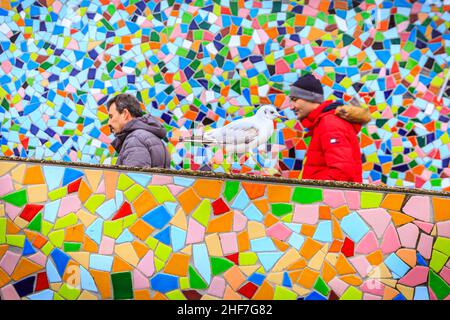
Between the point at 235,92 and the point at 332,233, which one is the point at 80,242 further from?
the point at 235,92

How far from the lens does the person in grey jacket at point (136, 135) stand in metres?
2.69

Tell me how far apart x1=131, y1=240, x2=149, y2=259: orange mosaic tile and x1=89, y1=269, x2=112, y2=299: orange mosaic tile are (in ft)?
0.36

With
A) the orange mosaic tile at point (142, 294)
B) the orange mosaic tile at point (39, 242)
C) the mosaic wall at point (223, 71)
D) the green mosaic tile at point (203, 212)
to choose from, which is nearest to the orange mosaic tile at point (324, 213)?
the green mosaic tile at point (203, 212)

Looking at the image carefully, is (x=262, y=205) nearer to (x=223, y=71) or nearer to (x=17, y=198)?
(x=17, y=198)

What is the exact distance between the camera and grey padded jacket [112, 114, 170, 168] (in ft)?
8.77

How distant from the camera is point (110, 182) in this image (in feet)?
4.89

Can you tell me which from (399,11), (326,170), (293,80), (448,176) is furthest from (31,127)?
(448,176)

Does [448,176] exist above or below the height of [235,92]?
below

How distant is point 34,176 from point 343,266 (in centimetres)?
97

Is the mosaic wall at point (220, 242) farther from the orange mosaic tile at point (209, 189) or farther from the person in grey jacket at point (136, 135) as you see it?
the person in grey jacket at point (136, 135)

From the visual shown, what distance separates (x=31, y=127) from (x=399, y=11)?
9.38 feet

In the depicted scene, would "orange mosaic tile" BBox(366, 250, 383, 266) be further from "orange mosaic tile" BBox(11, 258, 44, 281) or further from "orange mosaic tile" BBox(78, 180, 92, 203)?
"orange mosaic tile" BBox(11, 258, 44, 281)

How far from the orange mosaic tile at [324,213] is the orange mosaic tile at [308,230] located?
4 centimetres

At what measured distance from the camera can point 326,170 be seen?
2.77 metres
